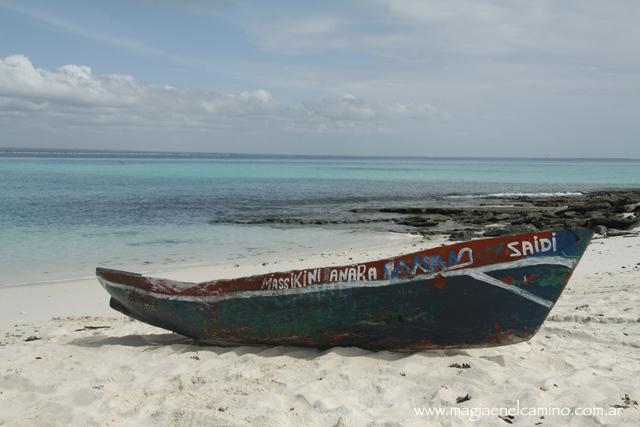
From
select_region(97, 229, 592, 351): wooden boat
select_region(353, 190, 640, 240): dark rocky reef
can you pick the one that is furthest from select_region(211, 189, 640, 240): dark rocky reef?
select_region(97, 229, 592, 351): wooden boat

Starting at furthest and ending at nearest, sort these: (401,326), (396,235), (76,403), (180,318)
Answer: (396,235) < (180,318) < (401,326) < (76,403)

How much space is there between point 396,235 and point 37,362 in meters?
14.7

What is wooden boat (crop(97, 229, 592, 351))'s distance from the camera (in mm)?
4832

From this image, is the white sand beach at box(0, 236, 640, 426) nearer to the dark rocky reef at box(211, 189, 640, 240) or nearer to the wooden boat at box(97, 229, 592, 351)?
the wooden boat at box(97, 229, 592, 351)

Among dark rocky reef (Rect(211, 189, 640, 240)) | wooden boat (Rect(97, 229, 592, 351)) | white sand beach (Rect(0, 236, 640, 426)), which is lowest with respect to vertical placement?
dark rocky reef (Rect(211, 189, 640, 240))

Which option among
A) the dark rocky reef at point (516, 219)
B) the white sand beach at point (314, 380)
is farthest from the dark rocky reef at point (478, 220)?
the white sand beach at point (314, 380)

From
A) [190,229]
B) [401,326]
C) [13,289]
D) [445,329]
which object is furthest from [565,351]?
[190,229]

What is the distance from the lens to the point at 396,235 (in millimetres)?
19281

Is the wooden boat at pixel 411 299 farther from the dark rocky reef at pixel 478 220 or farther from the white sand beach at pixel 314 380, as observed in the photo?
the dark rocky reef at pixel 478 220

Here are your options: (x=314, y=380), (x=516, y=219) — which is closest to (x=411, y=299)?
(x=314, y=380)

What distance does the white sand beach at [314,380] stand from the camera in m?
4.14

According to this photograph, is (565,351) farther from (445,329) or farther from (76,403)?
(76,403)

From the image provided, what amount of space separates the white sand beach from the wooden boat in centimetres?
19

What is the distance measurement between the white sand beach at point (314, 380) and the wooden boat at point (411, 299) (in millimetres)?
190
